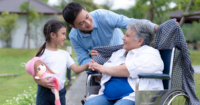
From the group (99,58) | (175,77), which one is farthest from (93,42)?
(175,77)

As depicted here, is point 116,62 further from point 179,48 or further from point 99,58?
point 179,48

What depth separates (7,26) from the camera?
47.3 feet

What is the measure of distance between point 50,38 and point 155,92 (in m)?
1.13

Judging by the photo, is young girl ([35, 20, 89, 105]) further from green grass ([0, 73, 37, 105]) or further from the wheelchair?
green grass ([0, 73, 37, 105])

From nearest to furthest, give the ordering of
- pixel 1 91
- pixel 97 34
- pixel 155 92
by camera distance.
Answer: pixel 155 92, pixel 97 34, pixel 1 91

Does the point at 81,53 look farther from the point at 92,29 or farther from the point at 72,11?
the point at 72,11

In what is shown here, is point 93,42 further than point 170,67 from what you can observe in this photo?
Yes

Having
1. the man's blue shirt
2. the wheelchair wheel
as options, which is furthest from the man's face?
the wheelchair wheel

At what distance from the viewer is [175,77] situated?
76.3 inches

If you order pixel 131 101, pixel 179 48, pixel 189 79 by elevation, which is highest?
pixel 179 48

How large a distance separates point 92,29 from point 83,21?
0.26 meters

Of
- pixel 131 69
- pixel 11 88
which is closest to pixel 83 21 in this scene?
pixel 131 69

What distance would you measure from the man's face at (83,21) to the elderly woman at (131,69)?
1.58 ft

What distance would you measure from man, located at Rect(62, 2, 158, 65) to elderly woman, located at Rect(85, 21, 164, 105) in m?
0.40
